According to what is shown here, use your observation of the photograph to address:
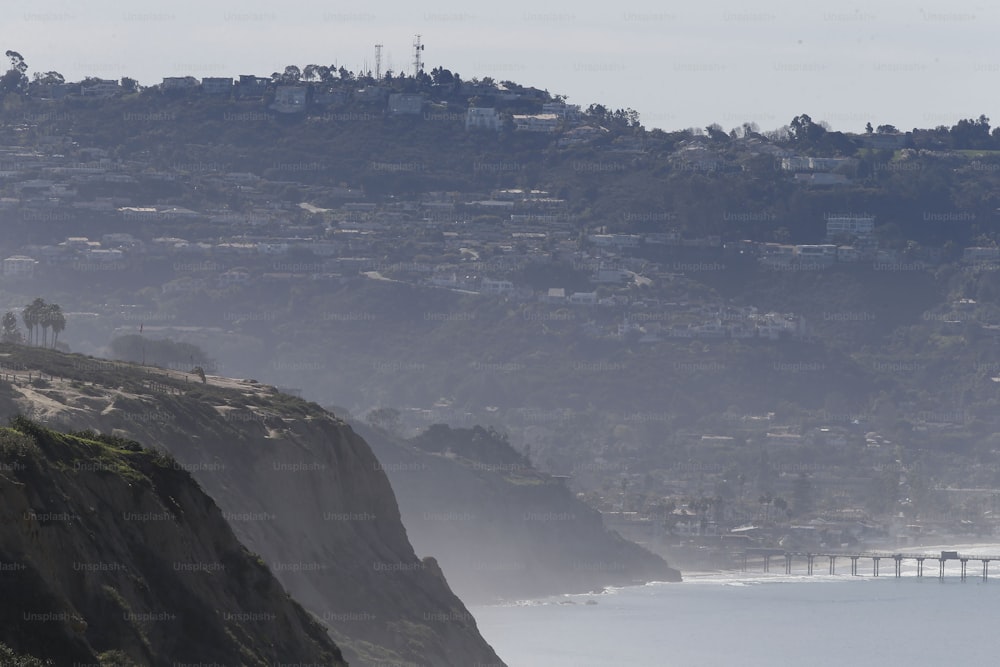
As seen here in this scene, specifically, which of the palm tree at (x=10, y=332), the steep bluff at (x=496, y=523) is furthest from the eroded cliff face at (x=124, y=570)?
the steep bluff at (x=496, y=523)

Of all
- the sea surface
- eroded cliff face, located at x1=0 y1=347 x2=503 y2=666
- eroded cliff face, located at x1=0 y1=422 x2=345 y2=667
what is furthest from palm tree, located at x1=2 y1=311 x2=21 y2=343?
eroded cliff face, located at x1=0 y1=422 x2=345 y2=667

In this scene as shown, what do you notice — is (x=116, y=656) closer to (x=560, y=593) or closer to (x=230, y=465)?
(x=230, y=465)

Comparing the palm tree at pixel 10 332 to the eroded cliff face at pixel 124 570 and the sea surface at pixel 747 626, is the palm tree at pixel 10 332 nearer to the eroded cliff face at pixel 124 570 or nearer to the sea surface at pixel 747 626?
the sea surface at pixel 747 626

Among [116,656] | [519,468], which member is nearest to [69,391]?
[116,656]

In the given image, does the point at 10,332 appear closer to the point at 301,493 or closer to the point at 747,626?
the point at 747,626

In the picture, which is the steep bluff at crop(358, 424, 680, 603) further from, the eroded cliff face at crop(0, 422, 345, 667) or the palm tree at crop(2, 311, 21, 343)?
the eroded cliff face at crop(0, 422, 345, 667)

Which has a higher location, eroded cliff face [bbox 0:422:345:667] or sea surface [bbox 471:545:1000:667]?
eroded cliff face [bbox 0:422:345:667]

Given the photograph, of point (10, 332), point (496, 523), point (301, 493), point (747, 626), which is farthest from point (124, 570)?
point (496, 523)
